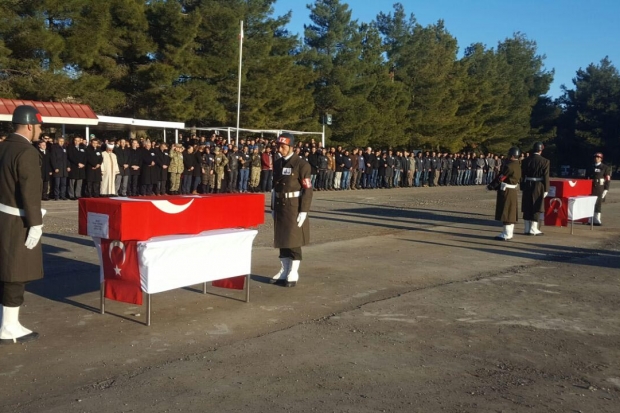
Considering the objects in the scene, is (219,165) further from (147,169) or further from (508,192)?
(508,192)

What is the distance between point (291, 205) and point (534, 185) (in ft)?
25.4

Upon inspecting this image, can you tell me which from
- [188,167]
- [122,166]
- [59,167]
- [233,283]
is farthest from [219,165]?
[233,283]

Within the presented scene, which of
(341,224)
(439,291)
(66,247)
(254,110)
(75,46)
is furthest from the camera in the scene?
(254,110)

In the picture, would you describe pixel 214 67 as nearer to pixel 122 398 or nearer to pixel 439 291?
pixel 439 291

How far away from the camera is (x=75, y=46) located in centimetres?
2803

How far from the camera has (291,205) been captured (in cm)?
891

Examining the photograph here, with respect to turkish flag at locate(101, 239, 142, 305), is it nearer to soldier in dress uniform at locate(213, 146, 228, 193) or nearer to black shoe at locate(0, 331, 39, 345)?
black shoe at locate(0, 331, 39, 345)

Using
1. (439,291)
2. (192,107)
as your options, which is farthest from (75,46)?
(439,291)

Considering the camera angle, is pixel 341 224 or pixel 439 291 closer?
pixel 439 291

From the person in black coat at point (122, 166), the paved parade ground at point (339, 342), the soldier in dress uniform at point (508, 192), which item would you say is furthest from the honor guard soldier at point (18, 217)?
the person in black coat at point (122, 166)

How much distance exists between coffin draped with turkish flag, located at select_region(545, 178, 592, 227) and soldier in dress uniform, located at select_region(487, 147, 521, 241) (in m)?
2.42

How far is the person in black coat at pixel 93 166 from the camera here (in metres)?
20.9

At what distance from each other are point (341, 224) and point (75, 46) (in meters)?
17.1

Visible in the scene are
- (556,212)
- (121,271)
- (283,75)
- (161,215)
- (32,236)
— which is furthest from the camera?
(283,75)
